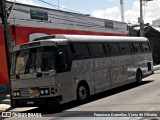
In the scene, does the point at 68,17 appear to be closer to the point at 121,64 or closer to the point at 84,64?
the point at 121,64

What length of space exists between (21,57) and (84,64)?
2701 mm

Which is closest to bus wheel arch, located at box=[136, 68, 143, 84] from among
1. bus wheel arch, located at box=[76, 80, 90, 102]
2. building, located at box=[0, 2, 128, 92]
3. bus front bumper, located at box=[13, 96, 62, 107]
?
bus wheel arch, located at box=[76, 80, 90, 102]

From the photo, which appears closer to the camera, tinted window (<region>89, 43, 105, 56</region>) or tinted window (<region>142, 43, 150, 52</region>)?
tinted window (<region>89, 43, 105, 56</region>)

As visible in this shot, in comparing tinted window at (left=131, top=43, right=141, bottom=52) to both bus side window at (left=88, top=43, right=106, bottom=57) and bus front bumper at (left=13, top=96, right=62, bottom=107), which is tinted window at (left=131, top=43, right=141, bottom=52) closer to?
bus side window at (left=88, top=43, right=106, bottom=57)

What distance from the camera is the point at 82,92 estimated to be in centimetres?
1480

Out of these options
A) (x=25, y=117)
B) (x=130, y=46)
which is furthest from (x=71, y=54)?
(x=130, y=46)

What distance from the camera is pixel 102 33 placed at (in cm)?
3391

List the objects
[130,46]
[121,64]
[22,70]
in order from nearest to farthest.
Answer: [22,70], [121,64], [130,46]

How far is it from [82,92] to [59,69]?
6.37 ft

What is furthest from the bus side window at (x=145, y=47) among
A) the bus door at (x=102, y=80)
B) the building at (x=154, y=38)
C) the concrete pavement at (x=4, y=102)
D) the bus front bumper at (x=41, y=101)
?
the building at (x=154, y=38)

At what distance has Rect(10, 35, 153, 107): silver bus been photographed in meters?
13.2

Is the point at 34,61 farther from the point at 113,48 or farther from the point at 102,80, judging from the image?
the point at 113,48

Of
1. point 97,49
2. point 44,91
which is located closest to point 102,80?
point 97,49

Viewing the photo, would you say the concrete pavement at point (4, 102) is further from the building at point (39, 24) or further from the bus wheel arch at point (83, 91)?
the bus wheel arch at point (83, 91)
